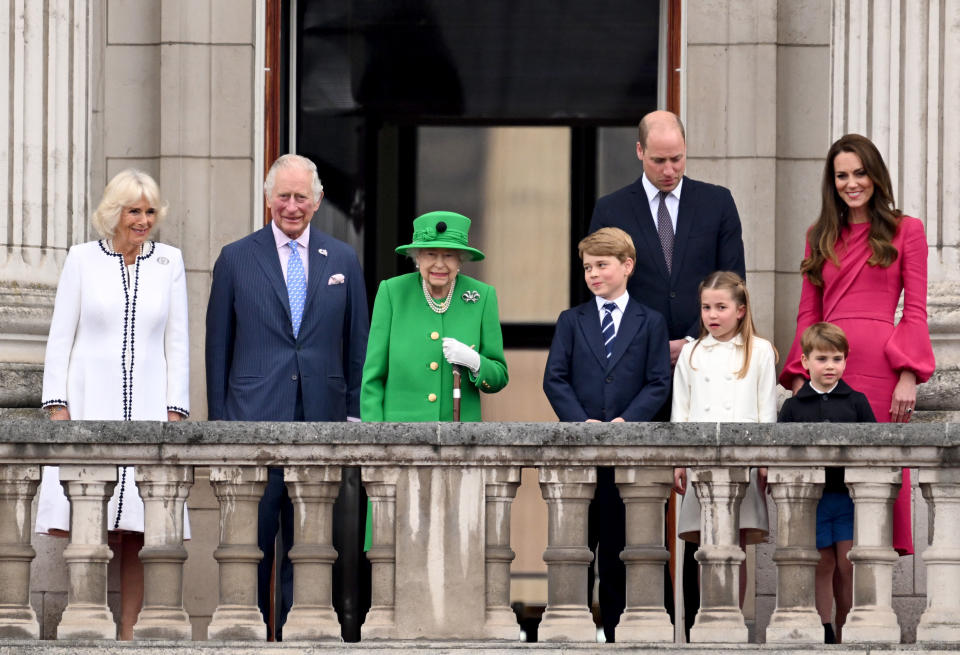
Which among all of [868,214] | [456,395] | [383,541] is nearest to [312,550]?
[383,541]

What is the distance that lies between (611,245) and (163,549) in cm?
229

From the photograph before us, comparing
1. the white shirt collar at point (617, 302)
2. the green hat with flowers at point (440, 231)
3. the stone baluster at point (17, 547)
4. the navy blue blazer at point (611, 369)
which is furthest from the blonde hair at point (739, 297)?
the stone baluster at point (17, 547)

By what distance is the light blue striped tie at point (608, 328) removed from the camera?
28.5ft

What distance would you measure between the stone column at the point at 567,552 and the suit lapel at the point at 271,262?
1.61 meters

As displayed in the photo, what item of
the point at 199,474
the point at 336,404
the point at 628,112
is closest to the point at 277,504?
the point at 336,404

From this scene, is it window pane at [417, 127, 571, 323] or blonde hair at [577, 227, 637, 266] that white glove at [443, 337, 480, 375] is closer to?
blonde hair at [577, 227, 637, 266]

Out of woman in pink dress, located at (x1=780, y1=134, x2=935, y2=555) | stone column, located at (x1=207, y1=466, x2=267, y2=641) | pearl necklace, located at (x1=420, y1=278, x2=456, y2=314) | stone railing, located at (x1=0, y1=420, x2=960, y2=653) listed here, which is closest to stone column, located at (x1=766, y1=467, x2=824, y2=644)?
stone railing, located at (x1=0, y1=420, x2=960, y2=653)

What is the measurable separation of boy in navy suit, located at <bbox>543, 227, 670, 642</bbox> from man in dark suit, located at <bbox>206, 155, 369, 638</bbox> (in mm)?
987

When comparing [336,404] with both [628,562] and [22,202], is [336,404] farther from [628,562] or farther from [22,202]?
[22,202]

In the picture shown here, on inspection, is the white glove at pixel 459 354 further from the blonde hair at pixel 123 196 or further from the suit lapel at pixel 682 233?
the blonde hair at pixel 123 196

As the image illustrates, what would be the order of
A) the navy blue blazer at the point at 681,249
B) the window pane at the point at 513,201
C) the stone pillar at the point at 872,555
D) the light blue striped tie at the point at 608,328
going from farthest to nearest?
the window pane at the point at 513,201 → the navy blue blazer at the point at 681,249 → the light blue striped tie at the point at 608,328 → the stone pillar at the point at 872,555

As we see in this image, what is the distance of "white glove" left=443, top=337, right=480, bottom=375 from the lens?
8.76 metres

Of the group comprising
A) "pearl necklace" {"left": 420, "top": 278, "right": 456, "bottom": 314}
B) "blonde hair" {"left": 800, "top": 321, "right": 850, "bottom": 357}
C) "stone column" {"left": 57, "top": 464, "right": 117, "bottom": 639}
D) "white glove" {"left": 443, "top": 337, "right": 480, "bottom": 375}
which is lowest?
"stone column" {"left": 57, "top": 464, "right": 117, "bottom": 639}

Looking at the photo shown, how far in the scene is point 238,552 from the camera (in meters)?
8.04
